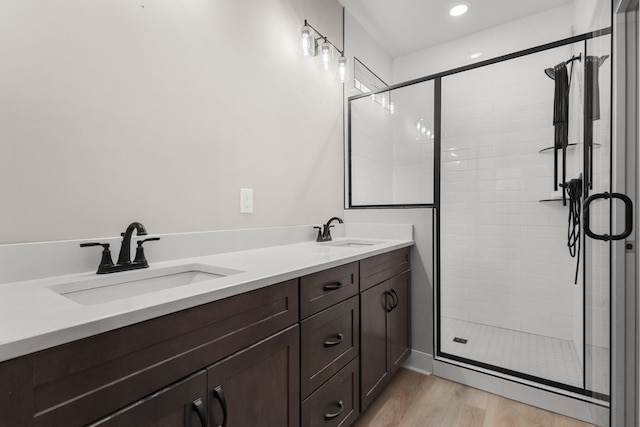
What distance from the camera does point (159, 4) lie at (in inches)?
49.4

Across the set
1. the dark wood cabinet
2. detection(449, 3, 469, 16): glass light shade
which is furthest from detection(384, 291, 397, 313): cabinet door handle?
detection(449, 3, 469, 16): glass light shade

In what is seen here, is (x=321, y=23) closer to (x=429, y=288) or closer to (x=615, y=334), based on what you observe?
(x=429, y=288)

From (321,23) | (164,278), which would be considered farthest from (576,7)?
(164,278)

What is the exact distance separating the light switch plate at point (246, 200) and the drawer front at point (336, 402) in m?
0.89

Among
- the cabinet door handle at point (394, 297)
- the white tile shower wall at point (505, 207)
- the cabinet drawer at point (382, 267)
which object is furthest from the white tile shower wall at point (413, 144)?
the cabinet door handle at point (394, 297)

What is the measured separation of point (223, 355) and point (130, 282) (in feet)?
1.54

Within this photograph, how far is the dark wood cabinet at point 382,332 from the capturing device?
148cm

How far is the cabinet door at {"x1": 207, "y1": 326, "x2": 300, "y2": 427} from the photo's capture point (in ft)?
2.55

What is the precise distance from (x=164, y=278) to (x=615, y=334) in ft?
5.42

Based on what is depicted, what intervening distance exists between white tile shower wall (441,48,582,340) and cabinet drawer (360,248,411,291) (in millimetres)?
1020

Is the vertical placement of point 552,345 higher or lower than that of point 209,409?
lower

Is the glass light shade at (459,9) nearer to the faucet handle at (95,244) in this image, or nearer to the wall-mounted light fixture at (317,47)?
the wall-mounted light fixture at (317,47)

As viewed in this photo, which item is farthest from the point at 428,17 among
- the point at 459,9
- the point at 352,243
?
the point at 352,243

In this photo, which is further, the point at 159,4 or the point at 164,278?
the point at 159,4
